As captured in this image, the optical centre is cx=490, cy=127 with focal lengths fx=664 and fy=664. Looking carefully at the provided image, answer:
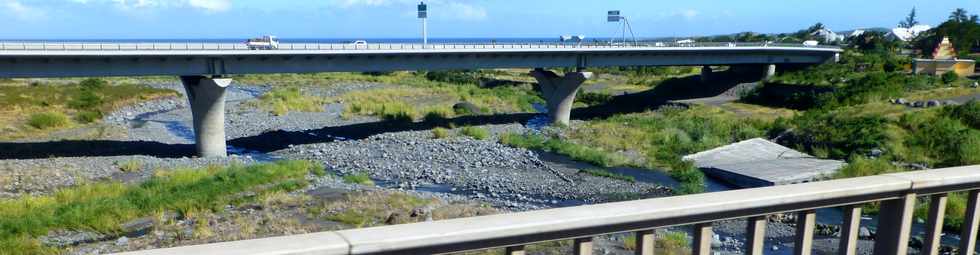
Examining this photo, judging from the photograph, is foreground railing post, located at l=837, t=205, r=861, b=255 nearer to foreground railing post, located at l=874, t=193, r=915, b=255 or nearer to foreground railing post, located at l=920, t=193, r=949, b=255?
foreground railing post, located at l=874, t=193, r=915, b=255

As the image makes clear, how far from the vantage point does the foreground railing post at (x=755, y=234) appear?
288 centimetres

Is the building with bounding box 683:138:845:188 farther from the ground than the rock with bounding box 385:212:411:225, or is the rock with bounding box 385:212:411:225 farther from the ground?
the rock with bounding box 385:212:411:225

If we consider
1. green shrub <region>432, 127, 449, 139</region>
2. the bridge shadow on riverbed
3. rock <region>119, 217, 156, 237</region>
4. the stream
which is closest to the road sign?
the bridge shadow on riverbed

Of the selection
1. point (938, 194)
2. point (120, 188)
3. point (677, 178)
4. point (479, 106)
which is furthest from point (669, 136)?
point (938, 194)

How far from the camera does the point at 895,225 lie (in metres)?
3.14

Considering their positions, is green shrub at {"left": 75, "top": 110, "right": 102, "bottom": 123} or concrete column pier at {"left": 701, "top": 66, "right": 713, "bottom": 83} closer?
green shrub at {"left": 75, "top": 110, "right": 102, "bottom": 123}

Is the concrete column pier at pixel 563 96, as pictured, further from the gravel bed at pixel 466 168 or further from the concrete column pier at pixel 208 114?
the concrete column pier at pixel 208 114

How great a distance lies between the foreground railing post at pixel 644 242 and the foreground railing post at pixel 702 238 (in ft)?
0.77

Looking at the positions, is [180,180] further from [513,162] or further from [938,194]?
[938,194]

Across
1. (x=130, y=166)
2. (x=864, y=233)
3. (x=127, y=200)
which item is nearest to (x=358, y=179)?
(x=127, y=200)

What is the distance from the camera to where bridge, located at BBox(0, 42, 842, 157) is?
23438 millimetres

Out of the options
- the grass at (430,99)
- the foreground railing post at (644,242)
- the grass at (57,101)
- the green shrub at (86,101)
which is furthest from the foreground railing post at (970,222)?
the green shrub at (86,101)

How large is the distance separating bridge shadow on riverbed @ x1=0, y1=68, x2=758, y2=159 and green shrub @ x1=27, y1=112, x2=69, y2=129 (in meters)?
4.52

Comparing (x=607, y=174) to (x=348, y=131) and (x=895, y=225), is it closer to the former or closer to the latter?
(x=348, y=131)
